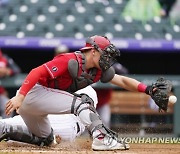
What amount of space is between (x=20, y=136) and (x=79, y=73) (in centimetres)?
97

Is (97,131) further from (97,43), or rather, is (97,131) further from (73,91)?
(97,43)

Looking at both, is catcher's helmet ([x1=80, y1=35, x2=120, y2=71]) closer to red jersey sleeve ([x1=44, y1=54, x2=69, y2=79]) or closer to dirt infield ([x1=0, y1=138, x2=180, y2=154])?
red jersey sleeve ([x1=44, y1=54, x2=69, y2=79])

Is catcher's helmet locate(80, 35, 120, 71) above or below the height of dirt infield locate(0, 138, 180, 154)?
above

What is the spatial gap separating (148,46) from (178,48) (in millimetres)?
512

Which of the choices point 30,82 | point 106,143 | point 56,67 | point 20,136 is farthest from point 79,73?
point 20,136

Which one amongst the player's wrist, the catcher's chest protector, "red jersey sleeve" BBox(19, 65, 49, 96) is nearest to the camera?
"red jersey sleeve" BBox(19, 65, 49, 96)

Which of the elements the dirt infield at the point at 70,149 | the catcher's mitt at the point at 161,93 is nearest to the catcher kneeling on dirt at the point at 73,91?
the catcher's mitt at the point at 161,93

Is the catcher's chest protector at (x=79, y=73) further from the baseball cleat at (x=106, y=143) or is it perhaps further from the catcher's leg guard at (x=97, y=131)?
the baseball cleat at (x=106, y=143)

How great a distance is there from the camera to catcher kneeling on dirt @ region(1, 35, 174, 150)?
464 cm

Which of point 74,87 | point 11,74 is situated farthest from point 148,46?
point 74,87

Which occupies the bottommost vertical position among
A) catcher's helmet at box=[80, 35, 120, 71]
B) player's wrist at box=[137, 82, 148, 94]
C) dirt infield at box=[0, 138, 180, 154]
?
dirt infield at box=[0, 138, 180, 154]

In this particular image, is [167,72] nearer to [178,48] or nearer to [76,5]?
[178,48]

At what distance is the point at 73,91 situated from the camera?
505 cm

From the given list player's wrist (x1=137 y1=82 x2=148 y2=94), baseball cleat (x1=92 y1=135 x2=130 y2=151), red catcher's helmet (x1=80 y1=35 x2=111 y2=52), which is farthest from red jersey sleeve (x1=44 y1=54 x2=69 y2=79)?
player's wrist (x1=137 y1=82 x2=148 y2=94)
